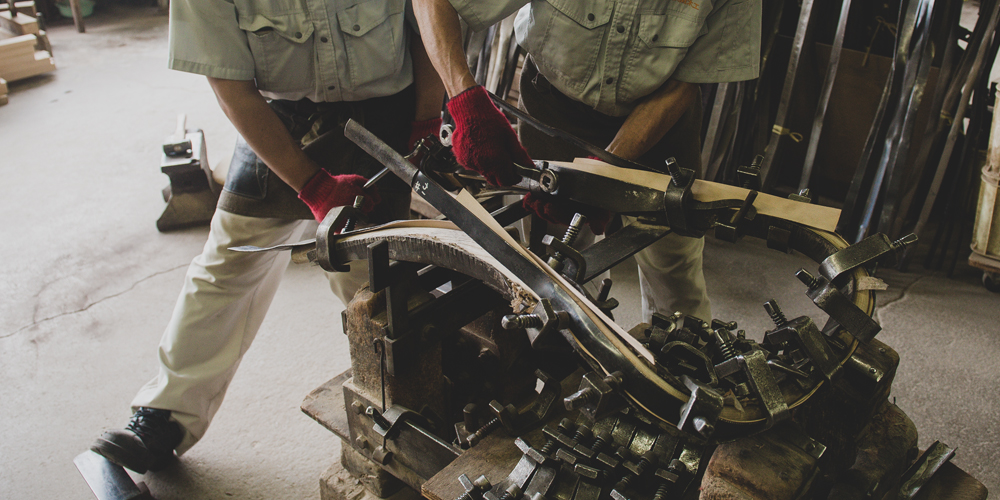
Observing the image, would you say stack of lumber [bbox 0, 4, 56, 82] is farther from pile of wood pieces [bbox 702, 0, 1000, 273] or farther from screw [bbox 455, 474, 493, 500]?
screw [bbox 455, 474, 493, 500]

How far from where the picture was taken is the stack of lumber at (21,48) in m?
5.57

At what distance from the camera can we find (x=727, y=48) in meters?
1.86

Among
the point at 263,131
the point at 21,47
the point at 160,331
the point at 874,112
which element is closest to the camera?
the point at 263,131

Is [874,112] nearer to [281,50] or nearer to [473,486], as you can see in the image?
[281,50]

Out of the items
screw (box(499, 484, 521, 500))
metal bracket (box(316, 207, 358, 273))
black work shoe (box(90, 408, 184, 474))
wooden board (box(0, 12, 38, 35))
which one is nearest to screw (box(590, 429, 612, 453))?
screw (box(499, 484, 521, 500))

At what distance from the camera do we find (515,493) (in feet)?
3.52

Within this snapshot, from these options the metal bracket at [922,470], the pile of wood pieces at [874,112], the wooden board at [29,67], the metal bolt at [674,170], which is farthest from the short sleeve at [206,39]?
the wooden board at [29,67]

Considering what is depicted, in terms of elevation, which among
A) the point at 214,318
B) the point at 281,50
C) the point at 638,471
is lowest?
the point at 214,318

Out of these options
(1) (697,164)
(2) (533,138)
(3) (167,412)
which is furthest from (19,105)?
(1) (697,164)

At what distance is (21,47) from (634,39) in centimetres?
601

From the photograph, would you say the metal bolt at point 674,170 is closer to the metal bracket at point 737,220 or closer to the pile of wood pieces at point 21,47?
the metal bracket at point 737,220

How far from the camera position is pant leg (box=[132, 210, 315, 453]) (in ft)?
6.21

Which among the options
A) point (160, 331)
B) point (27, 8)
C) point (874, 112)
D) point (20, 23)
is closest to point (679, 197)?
point (160, 331)

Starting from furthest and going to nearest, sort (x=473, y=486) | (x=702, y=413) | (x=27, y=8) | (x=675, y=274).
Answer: (x=27, y=8), (x=675, y=274), (x=473, y=486), (x=702, y=413)
